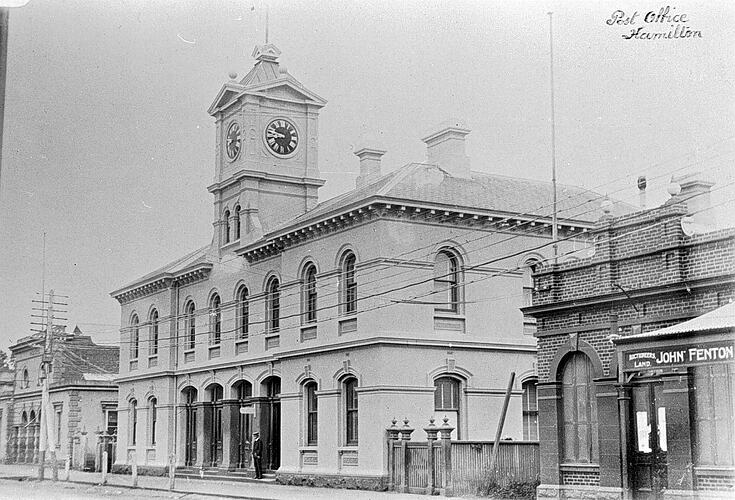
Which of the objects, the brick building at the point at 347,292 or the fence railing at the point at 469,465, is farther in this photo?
the brick building at the point at 347,292

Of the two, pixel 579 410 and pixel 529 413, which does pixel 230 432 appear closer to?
pixel 529 413

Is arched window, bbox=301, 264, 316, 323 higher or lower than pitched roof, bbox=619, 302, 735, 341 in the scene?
higher

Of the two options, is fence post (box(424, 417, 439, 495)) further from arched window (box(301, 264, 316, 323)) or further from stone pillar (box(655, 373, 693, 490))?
stone pillar (box(655, 373, 693, 490))

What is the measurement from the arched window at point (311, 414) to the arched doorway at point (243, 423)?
359 cm

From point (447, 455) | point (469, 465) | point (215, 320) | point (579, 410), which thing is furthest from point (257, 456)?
point (579, 410)

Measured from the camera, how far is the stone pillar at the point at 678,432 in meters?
16.0

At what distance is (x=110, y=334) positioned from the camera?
1558 inches

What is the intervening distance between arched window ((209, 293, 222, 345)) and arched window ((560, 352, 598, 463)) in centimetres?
1785

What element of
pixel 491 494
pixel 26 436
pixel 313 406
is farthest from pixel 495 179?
pixel 26 436

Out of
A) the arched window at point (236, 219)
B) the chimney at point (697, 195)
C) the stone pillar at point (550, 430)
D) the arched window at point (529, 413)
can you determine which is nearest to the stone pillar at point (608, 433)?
the stone pillar at point (550, 430)

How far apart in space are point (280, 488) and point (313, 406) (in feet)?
8.95

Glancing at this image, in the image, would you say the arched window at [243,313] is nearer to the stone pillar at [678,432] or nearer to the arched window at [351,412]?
the arched window at [351,412]

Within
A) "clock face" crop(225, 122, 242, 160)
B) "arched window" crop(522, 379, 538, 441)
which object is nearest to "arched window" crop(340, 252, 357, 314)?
"arched window" crop(522, 379, 538, 441)

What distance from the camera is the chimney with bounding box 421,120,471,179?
28.7 meters
